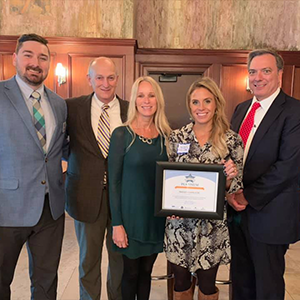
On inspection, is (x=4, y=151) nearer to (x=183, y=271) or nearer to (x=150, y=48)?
(x=183, y=271)

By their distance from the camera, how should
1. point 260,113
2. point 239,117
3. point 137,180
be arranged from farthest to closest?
point 239,117 < point 260,113 < point 137,180

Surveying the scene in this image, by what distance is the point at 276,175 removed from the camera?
5.43 feet

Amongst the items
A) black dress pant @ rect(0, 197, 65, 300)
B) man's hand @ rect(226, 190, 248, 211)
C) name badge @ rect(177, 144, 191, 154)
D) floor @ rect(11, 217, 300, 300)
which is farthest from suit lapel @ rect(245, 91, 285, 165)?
floor @ rect(11, 217, 300, 300)

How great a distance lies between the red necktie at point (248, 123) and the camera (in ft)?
6.15

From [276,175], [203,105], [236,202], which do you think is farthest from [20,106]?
[276,175]

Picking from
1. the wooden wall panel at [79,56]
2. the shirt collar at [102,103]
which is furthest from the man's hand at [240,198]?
the wooden wall panel at [79,56]

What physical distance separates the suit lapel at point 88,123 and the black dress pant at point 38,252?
45 centimetres

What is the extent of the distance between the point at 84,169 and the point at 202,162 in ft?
2.60

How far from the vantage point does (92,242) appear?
6.53 ft

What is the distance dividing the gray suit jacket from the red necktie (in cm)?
124

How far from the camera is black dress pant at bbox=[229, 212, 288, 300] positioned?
1.76 m

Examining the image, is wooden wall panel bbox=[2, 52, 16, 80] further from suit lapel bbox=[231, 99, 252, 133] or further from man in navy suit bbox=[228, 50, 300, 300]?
man in navy suit bbox=[228, 50, 300, 300]

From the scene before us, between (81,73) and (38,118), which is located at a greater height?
(81,73)

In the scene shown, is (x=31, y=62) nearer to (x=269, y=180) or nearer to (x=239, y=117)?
(x=239, y=117)
